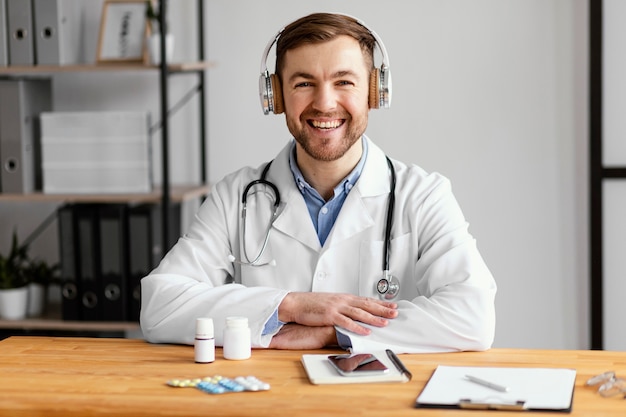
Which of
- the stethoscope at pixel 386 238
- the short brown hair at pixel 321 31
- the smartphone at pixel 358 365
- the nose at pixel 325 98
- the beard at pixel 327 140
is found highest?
the short brown hair at pixel 321 31

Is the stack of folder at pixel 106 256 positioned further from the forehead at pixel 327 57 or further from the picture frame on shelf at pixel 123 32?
the forehead at pixel 327 57

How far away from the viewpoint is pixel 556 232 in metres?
3.58

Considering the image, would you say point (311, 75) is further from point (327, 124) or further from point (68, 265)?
point (68, 265)

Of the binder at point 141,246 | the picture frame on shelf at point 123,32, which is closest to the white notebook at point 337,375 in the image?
the binder at point 141,246

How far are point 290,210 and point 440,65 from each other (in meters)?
1.43

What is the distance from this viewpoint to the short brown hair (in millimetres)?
2279

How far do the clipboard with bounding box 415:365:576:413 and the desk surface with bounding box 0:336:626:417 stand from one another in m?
0.02

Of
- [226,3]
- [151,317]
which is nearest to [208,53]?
[226,3]

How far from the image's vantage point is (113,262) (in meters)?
3.51

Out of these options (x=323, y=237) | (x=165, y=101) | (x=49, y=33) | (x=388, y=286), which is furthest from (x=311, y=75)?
(x=49, y=33)

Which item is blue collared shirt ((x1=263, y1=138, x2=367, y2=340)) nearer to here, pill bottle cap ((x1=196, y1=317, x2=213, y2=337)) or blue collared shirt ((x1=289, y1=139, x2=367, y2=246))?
blue collared shirt ((x1=289, y1=139, x2=367, y2=246))

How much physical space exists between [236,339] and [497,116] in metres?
1.94

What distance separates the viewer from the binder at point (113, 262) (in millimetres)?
3498

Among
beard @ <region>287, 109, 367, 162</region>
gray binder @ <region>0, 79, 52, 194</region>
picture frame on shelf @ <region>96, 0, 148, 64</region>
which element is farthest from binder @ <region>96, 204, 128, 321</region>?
beard @ <region>287, 109, 367, 162</region>
